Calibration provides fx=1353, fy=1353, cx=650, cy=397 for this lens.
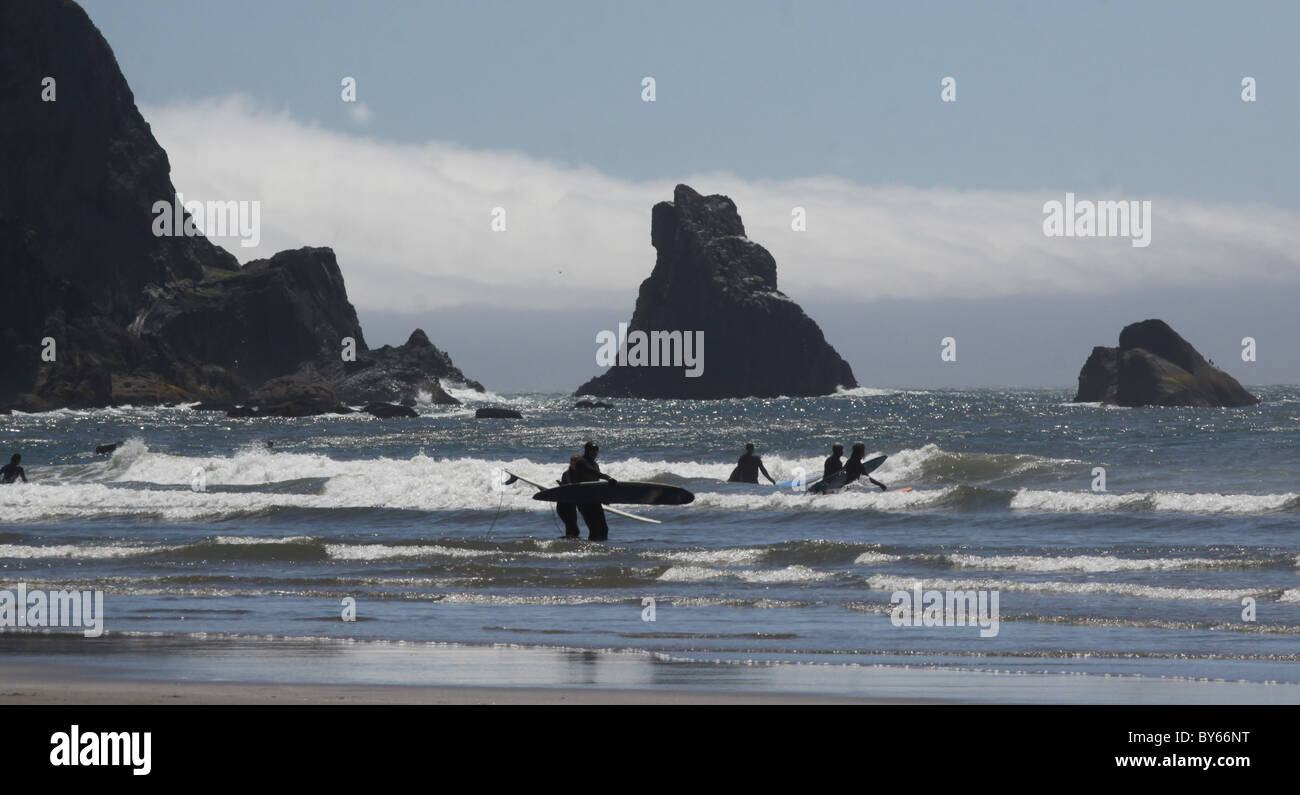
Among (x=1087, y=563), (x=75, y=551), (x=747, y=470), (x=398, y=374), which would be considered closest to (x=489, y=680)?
(x=1087, y=563)

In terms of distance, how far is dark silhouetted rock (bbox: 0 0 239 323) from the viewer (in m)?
182

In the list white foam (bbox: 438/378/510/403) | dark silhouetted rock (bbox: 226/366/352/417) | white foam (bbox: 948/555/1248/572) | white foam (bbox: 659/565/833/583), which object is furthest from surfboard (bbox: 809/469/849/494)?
white foam (bbox: 438/378/510/403)

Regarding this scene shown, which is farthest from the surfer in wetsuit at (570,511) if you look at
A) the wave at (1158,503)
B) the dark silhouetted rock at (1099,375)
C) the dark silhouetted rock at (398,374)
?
the dark silhouetted rock at (398,374)

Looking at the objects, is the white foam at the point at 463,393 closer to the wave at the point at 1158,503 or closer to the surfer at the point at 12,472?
the surfer at the point at 12,472

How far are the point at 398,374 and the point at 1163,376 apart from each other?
89.0 meters

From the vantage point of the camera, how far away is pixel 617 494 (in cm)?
2330

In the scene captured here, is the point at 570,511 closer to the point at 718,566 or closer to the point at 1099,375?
the point at 718,566

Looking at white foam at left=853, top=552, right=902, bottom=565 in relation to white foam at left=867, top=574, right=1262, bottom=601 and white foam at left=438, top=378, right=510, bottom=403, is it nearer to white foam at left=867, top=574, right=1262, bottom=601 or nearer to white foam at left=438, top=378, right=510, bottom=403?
white foam at left=867, top=574, right=1262, bottom=601

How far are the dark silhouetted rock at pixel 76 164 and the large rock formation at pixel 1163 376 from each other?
12987 centimetres

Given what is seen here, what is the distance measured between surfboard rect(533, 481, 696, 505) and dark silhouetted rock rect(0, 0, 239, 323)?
173m

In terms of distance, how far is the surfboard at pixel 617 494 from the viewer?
72.8ft
